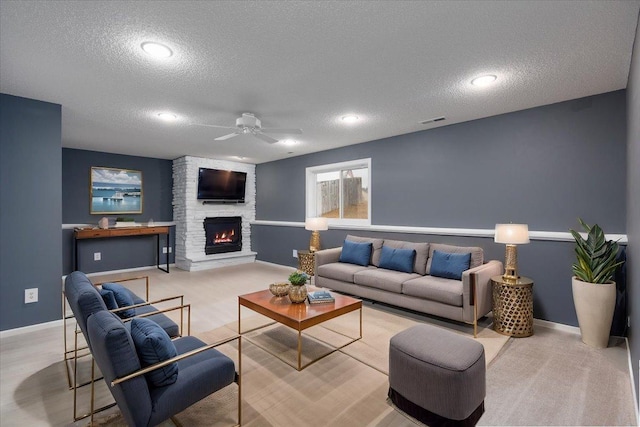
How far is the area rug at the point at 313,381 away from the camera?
1929mm

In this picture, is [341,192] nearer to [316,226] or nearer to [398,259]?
[316,226]

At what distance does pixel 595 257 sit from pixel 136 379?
3.74 metres

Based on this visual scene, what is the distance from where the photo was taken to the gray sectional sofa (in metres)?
3.19

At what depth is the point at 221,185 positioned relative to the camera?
6969 millimetres

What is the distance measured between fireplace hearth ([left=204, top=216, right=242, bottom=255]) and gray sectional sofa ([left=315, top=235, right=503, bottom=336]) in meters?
3.27

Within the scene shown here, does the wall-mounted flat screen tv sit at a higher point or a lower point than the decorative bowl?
higher

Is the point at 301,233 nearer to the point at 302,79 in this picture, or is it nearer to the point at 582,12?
the point at 302,79

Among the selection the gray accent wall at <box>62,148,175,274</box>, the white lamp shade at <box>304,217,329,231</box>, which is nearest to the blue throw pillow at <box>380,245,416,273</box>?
the white lamp shade at <box>304,217,329,231</box>

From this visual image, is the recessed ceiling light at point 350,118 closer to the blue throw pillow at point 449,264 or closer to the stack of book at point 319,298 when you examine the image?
the blue throw pillow at point 449,264

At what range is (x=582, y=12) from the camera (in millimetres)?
1839

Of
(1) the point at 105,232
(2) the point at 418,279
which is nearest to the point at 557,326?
(2) the point at 418,279

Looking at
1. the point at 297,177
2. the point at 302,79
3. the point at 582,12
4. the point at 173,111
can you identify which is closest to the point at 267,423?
the point at 302,79

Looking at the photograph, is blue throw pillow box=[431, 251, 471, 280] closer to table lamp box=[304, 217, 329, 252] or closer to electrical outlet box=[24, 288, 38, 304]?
table lamp box=[304, 217, 329, 252]

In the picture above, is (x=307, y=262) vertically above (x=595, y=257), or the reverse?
(x=595, y=257)
